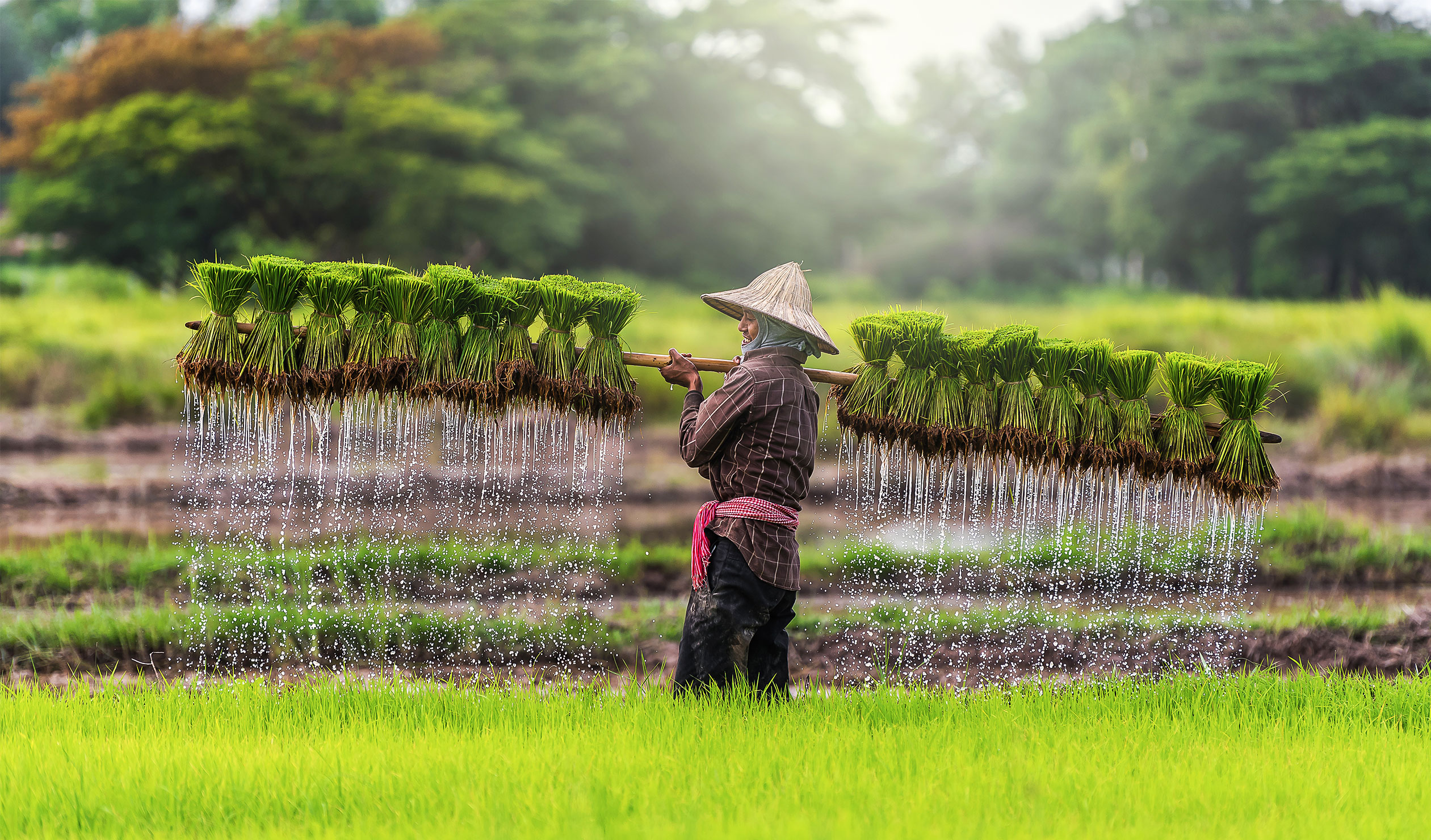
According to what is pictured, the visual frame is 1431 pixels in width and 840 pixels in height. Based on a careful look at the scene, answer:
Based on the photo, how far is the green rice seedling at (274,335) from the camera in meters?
4.61

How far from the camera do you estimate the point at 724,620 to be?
159 inches

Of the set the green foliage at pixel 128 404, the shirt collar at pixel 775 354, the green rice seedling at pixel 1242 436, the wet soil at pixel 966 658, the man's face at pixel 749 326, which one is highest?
the man's face at pixel 749 326

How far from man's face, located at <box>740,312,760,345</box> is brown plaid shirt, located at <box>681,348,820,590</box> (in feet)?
0.32

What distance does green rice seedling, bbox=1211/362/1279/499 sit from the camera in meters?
4.89

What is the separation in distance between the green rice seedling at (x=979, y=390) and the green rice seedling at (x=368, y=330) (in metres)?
2.76

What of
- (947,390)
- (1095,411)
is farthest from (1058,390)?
(947,390)

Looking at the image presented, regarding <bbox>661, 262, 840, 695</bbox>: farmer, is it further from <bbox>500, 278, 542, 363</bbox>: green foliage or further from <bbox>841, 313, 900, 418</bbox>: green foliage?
<bbox>500, 278, 542, 363</bbox>: green foliage

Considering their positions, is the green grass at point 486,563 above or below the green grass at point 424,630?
above

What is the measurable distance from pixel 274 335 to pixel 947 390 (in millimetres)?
3194

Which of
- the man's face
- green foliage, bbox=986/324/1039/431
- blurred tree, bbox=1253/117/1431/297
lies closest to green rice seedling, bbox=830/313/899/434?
green foliage, bbox=986/324/1039/431

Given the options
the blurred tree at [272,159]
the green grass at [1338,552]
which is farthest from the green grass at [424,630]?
the blurred tree at [272,159]

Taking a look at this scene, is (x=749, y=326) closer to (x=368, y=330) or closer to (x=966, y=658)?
(x=368, y=330)

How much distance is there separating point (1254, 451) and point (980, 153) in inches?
2130

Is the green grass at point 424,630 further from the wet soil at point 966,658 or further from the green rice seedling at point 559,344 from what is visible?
the green rice seedling at point 559,344
